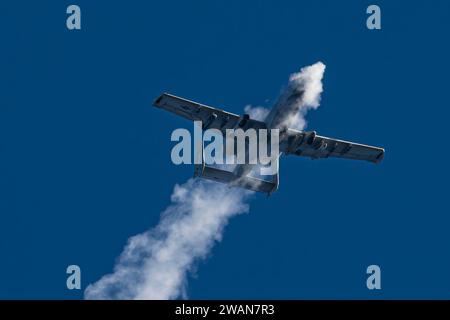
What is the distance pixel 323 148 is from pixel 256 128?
682 centimetres

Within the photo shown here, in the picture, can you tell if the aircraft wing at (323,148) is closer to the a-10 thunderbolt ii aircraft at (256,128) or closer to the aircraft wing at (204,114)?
the a-10 thunderbolt ii aircraft at (256,128)

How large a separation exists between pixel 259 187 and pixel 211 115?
6.62m

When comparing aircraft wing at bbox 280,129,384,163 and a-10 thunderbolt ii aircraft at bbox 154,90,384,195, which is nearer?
a-10 thunderbolt ii aircraft at bbox 154,90,384,195

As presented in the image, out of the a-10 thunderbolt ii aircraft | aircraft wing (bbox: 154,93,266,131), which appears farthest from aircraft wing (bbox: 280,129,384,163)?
aircraft wing (bbox: 154,93,266,131)

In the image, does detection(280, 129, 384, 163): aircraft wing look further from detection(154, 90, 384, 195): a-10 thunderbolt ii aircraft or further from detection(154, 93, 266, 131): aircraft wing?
detection(154, 93, 266, 131): aircraft wing

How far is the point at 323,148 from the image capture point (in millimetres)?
66812

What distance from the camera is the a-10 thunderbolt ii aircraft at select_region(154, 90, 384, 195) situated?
2388 inches

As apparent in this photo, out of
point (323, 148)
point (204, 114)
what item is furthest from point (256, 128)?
point (323, 148)

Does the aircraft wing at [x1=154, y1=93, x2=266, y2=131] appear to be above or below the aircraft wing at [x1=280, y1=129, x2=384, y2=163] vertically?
above

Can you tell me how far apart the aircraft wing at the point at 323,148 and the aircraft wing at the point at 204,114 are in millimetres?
3030

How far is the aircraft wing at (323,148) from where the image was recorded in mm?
64062
